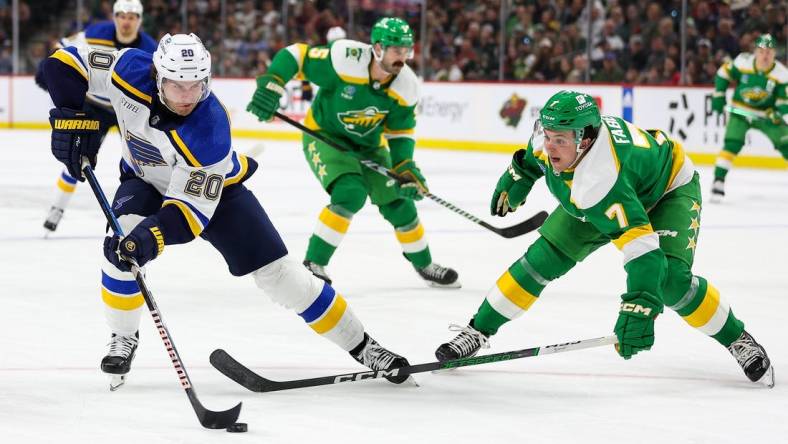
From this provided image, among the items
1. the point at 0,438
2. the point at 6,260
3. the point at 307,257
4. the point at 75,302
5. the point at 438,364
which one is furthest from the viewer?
the point at 6,260

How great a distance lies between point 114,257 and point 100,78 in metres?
0.64

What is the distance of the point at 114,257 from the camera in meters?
3.03

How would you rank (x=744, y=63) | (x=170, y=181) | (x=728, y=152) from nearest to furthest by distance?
(x=170, y=181)
(x=728, y=152)
(x=744, y=63)

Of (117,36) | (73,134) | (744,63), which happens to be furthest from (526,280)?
(744,63)

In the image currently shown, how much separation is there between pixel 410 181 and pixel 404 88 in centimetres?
41

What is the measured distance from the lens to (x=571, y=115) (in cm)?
310

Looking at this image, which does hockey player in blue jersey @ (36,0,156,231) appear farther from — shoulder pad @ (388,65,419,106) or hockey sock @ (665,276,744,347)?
hockey sock @ (665,276,744,347)

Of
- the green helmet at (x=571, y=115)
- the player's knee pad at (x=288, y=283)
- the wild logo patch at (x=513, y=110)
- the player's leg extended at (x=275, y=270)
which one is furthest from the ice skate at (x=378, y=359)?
the wild logo patch at (x=513, y=110)

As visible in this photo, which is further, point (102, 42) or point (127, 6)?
point (102, 42)

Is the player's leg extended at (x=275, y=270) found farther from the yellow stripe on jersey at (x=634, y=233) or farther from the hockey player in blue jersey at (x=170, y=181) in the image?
the yellow stripe on jersey at (x=634, y=233)

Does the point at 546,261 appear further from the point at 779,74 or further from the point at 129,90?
the point at 779,74

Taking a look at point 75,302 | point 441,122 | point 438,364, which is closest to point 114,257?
point 438,364

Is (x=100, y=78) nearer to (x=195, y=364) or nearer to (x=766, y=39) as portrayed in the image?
(x=195, y=364)

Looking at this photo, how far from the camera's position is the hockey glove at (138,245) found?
117 inches
